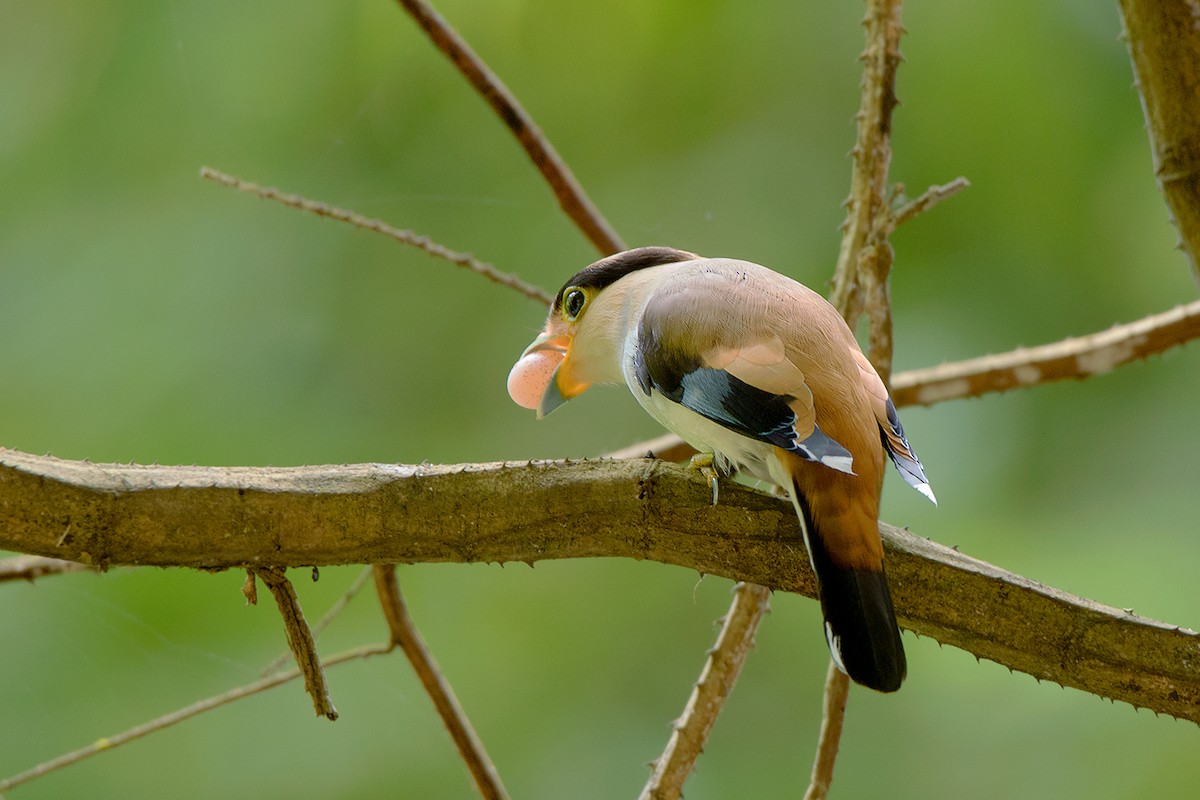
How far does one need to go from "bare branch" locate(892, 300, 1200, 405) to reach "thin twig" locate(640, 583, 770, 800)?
2.35 ft

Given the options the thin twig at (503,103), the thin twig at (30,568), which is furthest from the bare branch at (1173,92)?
the thin twig at (30,568)

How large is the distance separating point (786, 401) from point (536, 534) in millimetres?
291

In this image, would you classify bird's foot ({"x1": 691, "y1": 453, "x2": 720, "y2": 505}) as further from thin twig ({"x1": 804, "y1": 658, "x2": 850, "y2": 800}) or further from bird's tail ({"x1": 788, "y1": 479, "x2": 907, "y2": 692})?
thin twig ({"x1": 804, "y1": 658, "x2": 850, "y2": 800})

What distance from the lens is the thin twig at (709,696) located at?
4.38ft

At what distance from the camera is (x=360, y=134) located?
2480 mm

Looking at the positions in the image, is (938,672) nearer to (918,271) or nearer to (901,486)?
(901,486)

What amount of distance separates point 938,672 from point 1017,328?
3.00 ft

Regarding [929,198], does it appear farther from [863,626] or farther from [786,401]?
[863,626]

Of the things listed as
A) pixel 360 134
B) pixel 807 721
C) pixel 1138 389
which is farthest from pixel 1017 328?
pixel 360 134

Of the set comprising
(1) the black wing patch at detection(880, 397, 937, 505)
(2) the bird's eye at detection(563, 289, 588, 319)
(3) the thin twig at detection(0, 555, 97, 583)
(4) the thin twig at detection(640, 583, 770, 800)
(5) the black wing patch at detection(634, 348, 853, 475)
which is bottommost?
(4) the thin twig at detection(640, 583, 770, 800)

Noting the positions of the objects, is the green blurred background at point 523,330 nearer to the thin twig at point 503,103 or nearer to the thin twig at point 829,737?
the thin twig at point 503,103

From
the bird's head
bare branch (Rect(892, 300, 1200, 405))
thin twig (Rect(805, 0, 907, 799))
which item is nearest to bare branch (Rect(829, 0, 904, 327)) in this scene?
thin twig (Rect(805, 0, 907, 799))

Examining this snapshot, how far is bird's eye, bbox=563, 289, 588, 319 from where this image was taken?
1.54m

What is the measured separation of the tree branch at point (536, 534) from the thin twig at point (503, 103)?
0.89 meters
